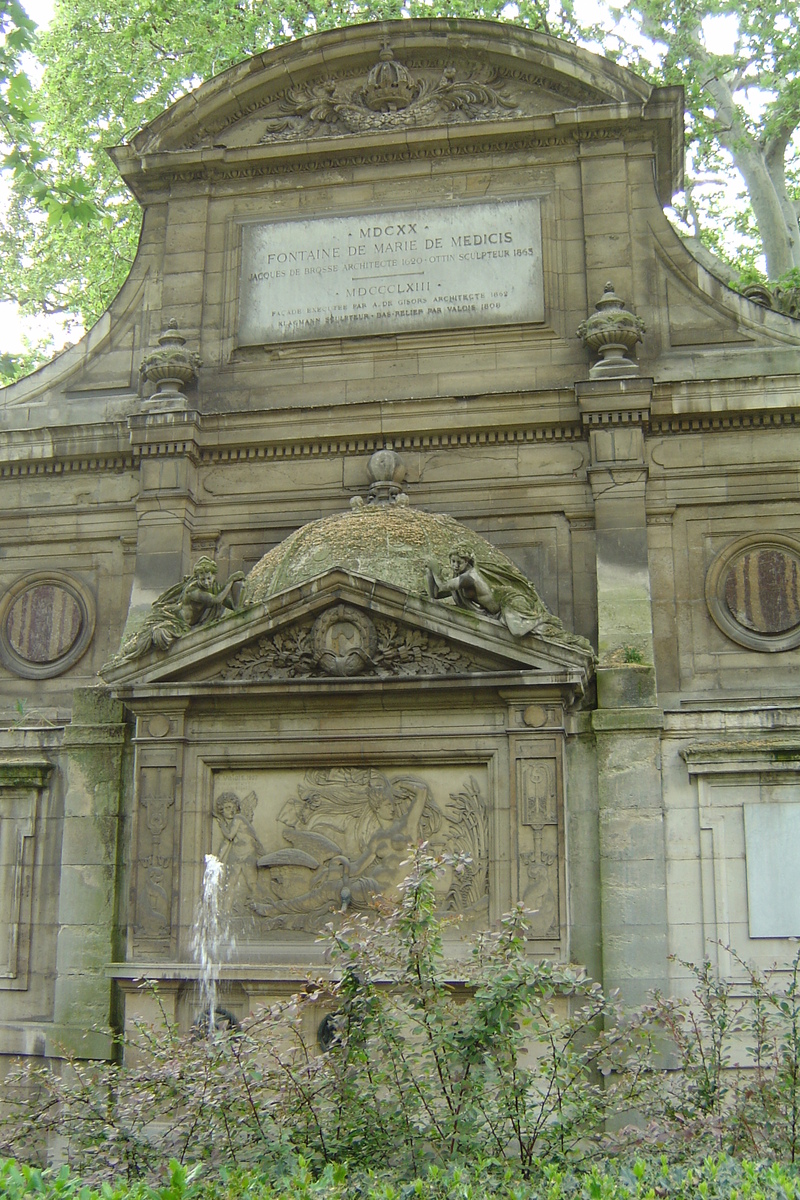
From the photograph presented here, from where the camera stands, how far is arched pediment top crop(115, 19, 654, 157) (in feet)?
48.7

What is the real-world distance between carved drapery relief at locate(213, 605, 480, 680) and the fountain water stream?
1815mm

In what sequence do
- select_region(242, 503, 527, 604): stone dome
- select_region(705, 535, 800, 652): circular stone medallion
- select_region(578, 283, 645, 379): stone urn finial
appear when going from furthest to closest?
select_region(578, 283, 645, 379): stone urn finial < select_region(705, 535, 800, 652): circular stone medallion < select_region(242, 503, 527, 604): stone dome

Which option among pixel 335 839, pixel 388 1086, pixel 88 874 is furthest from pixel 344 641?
pixel 388 1086

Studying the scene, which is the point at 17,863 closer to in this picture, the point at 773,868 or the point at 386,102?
the point at 773,868

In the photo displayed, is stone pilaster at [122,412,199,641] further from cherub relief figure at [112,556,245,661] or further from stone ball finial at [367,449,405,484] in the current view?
stone ball finial at [367,449,405,484]

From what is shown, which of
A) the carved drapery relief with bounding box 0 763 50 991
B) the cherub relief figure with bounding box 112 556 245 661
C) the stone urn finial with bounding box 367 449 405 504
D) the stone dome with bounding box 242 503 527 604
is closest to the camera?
the cherub relief figure with bounding box 112 556 245 661

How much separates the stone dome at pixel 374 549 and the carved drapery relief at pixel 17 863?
2.84m

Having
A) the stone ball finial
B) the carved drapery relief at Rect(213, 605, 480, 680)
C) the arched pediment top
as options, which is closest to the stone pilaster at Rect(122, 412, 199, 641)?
the stone ball finial

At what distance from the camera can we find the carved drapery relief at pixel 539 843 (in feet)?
37.0

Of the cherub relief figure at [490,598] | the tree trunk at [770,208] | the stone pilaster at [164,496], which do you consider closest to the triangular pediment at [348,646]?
the cherub relief figure at [490,598]

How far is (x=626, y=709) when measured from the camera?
12.1m

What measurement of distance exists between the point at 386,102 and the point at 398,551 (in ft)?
19.6

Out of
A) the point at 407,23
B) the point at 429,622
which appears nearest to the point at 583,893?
the point at 429,622

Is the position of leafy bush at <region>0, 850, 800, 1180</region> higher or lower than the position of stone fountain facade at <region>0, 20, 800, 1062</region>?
lower
